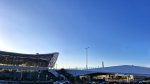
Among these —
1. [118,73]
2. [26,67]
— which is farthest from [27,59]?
[118,73]

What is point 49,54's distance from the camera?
135 m

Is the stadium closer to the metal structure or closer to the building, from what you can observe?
the metal structure

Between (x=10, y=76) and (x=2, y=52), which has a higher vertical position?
(x=2, y=52)

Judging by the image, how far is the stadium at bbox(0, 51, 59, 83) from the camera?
316 feet

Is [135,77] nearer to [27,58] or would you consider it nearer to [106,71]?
[106,71]

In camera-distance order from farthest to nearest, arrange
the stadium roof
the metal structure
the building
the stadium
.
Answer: the building < the stadium roof < the metal structure < the stadium

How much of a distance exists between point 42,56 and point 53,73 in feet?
112

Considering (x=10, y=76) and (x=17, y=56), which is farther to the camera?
(x=17, y=56)

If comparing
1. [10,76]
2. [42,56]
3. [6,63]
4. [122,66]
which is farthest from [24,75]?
[122,66]

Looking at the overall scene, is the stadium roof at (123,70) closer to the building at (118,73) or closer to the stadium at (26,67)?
the building at (118,73)

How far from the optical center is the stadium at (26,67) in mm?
96188

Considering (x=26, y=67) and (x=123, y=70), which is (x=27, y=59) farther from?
(x=123, y=70)

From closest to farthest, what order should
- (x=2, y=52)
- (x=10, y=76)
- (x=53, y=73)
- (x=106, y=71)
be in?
(x=10, y=76), (x=53, y=73), (x=2, y=52), (x=106, y=71)

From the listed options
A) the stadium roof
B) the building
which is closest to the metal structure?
the building
